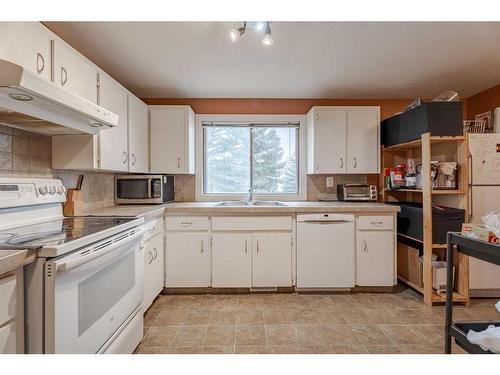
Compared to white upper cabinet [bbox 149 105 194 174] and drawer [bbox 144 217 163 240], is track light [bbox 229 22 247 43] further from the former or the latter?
drawer [bbox 144 217 163 240]

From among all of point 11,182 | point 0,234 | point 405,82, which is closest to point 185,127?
point 11,182

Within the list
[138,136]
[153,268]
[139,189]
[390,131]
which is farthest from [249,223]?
[390,131]

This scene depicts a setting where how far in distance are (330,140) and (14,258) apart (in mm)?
2854

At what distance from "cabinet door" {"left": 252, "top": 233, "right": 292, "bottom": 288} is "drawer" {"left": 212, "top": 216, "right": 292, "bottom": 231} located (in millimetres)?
81

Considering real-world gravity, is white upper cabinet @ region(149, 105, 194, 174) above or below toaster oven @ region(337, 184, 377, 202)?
above

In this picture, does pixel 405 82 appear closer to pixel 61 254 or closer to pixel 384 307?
pixel 384 307

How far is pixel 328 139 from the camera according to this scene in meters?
3.01

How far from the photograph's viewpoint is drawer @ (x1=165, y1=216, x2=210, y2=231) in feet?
8.57

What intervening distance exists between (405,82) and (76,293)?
3.37m

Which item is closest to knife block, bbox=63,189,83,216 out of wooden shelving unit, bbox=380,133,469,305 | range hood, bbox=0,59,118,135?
range hood, bbox=0,59,118,135

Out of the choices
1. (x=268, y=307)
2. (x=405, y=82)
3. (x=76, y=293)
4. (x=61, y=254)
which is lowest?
(x=268, y=307)

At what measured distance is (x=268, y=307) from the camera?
235cm

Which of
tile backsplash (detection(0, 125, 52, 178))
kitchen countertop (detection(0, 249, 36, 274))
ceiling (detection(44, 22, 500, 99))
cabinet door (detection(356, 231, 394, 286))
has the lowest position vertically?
cabinet door (detection(356, 231, 394, 286))

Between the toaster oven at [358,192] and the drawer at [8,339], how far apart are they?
298cm
